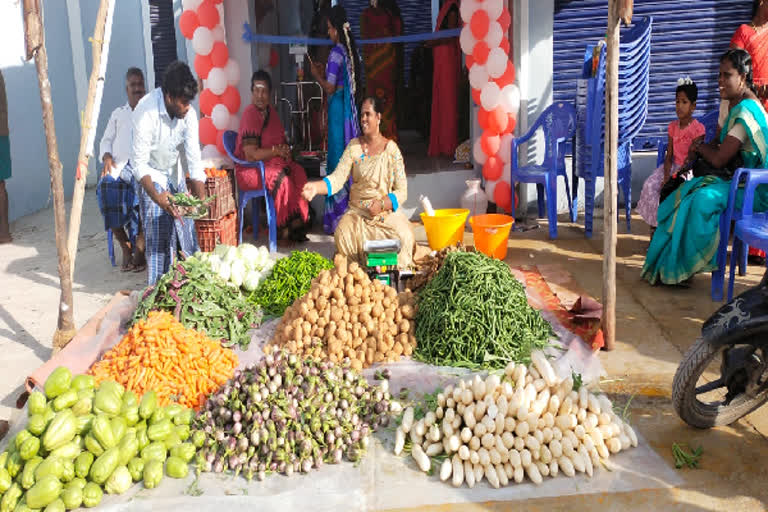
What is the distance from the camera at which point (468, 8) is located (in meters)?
7.26

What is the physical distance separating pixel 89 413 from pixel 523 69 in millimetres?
5935

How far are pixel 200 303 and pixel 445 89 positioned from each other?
596cm

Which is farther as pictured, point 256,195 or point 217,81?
point 217,81

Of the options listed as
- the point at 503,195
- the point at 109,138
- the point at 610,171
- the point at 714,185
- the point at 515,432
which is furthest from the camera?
the point at 503,195

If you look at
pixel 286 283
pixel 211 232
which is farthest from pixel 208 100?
pixel 286 283

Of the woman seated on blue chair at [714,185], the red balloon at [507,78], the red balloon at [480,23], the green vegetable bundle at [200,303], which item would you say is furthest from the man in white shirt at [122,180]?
the woman seated on blue chair at [714,185]

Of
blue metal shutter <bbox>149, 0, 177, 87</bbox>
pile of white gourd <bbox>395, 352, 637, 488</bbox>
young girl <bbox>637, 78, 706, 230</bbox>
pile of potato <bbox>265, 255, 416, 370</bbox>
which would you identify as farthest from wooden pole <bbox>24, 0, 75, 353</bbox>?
blue metal shutter <bbox>149, 0, 177, 87</bbox>

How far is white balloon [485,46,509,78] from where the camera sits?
7.20m

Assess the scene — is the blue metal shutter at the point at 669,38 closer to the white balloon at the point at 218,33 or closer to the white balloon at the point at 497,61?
the white balloon at the point at 497,61

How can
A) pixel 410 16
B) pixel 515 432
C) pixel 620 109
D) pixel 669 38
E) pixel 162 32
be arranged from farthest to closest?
pixel 410 16 → pixel 162 32 → pixel 669 38 → pixel 620 109 → pixel 515 432

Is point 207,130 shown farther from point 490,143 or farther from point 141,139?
point 490,143

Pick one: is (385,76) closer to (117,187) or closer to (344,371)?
(117,187)

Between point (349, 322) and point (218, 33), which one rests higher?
point (218, 33)

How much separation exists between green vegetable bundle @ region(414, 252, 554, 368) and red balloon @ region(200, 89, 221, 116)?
383 cm
